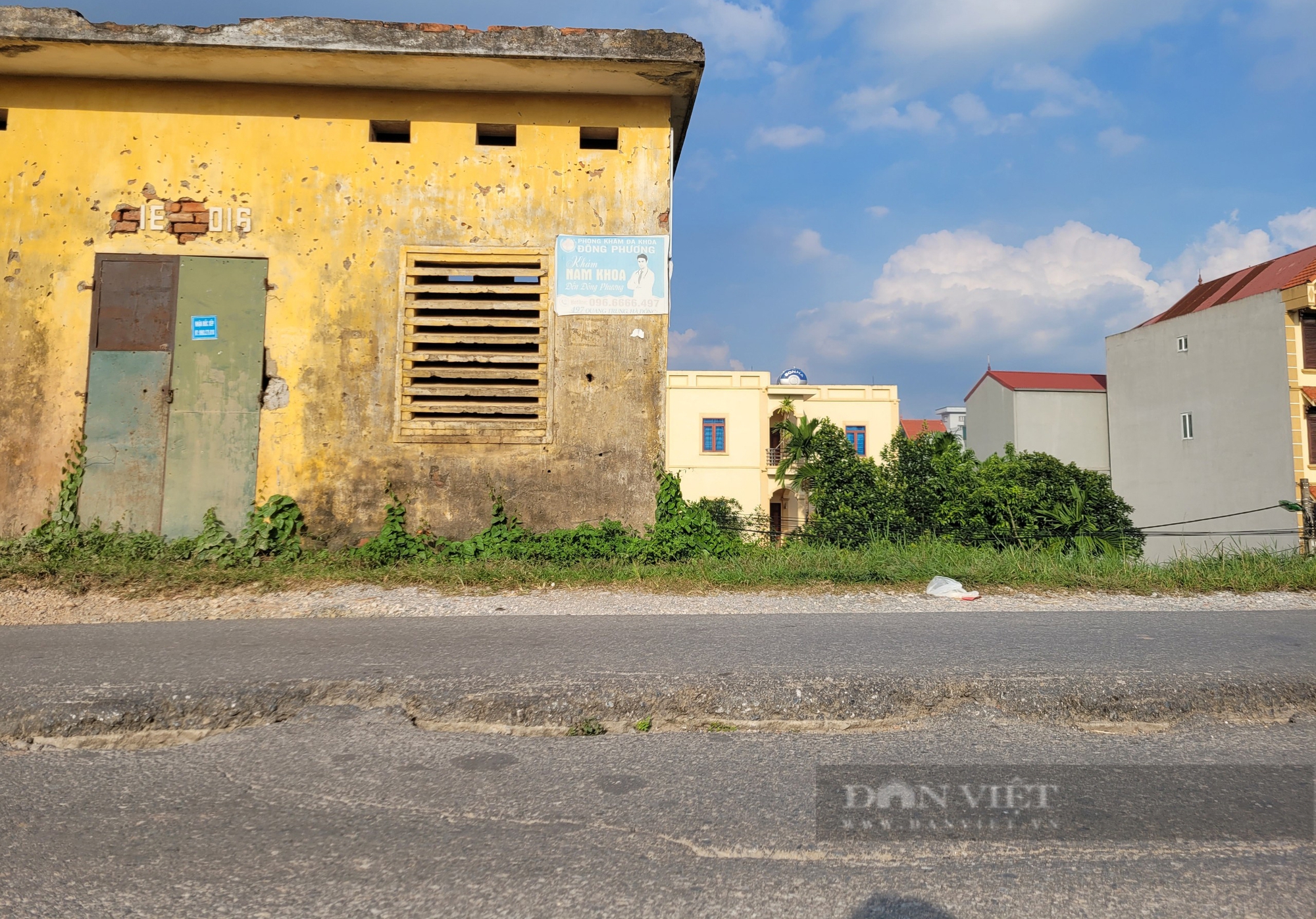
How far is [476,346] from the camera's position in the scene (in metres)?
7.89

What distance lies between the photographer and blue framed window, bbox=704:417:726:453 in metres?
35.7

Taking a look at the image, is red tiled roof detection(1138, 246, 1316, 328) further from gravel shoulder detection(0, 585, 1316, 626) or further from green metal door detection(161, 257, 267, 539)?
green metal door detection(161, 257, 267, 539)

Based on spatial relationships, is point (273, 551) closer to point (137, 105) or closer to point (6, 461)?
point (6, 461)

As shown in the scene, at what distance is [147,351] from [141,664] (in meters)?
4.97

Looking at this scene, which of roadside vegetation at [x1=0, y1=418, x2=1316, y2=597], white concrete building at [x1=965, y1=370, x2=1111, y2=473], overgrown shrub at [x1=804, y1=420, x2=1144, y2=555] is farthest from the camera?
white concrete building at [x1=965, y1=370, x2=1111, y2=473]

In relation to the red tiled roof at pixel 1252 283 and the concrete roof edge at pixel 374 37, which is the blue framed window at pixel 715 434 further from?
the concrete roof edge at pixel 374 37

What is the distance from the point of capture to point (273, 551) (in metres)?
Result: 7.23

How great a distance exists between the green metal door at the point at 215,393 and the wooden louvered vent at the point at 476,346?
56.6 inches

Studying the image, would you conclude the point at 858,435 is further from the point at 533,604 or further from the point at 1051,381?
the point at 533,604

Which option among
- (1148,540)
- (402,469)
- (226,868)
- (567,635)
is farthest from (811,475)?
(226,868)

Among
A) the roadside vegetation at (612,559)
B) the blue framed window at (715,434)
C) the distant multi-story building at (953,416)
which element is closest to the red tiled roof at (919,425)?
the distant multi-story building at (953,416)

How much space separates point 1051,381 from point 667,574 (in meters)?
35.9

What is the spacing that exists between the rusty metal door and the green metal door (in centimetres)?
11

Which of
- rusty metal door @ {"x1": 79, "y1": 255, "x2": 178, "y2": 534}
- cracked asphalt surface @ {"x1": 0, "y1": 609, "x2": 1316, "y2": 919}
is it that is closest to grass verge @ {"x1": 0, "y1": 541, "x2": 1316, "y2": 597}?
rusty metal door @ {"x1": 79, "y1": 255, "x2": 178, "y2": 534}
